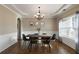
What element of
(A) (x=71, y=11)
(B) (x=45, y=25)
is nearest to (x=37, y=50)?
(B) (x=45, y=25)

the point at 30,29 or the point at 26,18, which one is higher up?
the point at 26,18

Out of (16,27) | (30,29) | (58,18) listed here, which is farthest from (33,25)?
(58,18)

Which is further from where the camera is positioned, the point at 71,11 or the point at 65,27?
the point at 65,27

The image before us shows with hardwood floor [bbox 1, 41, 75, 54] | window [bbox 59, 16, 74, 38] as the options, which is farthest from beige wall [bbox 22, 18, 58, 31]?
hardwood floor [bbox 1, 41, 75, 54]

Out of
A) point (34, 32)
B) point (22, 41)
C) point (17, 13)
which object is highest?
point (17, 13)

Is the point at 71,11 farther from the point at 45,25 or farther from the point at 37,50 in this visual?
the point at 37,50

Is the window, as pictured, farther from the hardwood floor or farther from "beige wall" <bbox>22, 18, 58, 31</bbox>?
the hardwood floor

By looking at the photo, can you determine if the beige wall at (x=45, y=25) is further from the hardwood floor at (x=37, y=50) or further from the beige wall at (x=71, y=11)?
the hardwood floor at (x=37, y=50)

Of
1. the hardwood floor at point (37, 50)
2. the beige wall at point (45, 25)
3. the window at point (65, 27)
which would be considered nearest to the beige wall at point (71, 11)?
the window at point (65, 27)

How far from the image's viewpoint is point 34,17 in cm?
648

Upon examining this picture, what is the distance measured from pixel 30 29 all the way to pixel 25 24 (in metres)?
0.39

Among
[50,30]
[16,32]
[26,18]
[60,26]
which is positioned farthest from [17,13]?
[60,26]
